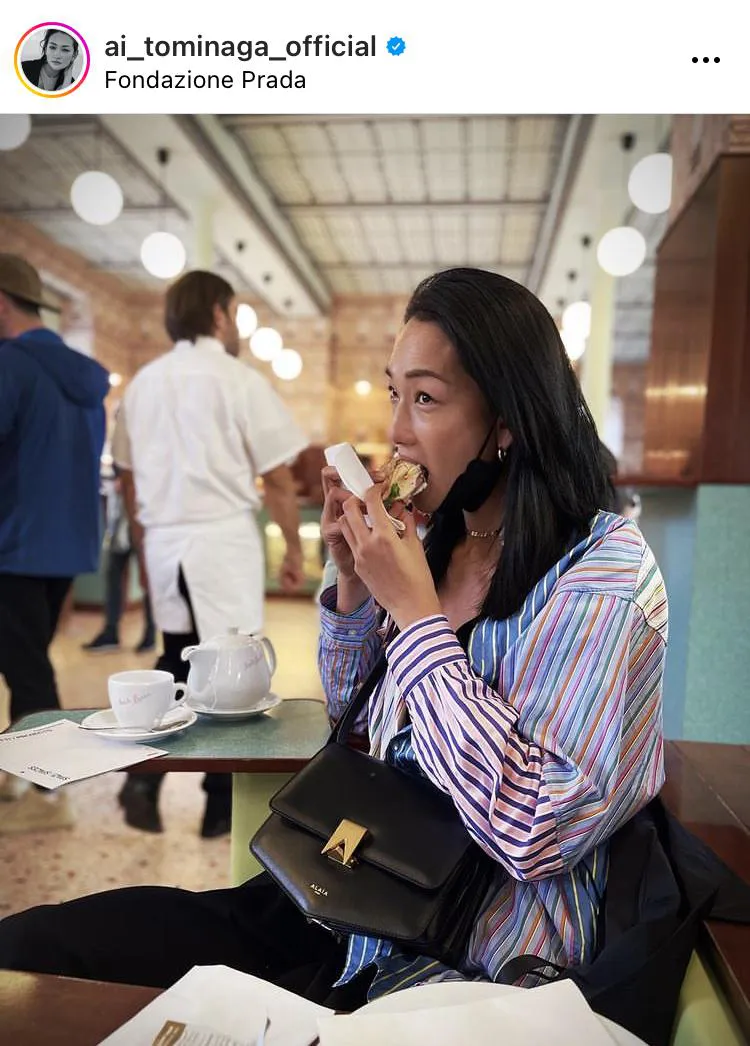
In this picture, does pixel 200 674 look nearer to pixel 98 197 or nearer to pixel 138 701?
pixel 138 701

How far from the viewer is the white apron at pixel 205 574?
7.00 feet

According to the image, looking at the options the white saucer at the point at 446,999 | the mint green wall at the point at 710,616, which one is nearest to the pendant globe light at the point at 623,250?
the mint green wall at the point at 710,616

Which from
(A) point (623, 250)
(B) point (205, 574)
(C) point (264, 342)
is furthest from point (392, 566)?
(C) point (264, 342)

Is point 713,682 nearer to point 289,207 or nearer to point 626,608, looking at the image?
point 626,608

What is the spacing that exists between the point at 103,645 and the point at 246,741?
3704mm

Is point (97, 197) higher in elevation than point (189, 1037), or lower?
higher

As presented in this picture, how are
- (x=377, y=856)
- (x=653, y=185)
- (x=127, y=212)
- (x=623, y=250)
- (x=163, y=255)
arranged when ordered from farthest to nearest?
(x=127, y=212) < (x=623, y=250) < (x=163, y=255) < (x=653, y=185) < (x=377, y=856)

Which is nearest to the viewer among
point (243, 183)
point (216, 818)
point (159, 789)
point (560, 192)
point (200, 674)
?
point (200, 674)

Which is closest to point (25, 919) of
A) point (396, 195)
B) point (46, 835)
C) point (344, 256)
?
point (46, 835)

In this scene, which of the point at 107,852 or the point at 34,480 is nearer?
the point at 107,852

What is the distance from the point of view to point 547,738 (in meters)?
0.74

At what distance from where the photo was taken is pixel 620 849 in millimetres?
771

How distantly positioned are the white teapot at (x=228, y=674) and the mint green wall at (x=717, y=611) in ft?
3.20
